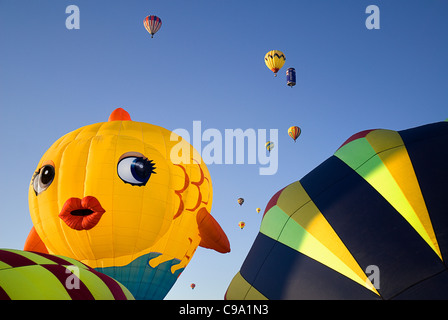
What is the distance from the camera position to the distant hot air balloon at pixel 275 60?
68.2 ft

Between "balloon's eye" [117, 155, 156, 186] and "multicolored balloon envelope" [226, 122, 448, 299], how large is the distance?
5.59 m

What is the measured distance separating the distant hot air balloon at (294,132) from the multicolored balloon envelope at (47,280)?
17679mm

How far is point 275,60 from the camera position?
20.8 m

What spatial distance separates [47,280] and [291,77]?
1929cm

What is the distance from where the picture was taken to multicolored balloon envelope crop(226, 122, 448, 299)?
393cm

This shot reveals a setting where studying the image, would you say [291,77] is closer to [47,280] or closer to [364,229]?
[364,229]

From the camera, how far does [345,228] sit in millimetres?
4312

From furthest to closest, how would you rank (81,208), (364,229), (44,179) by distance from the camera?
(44,179) → (81,208) → (364,229)

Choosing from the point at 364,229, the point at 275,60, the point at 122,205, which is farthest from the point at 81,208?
the point at 275,60

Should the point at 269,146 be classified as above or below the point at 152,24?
below

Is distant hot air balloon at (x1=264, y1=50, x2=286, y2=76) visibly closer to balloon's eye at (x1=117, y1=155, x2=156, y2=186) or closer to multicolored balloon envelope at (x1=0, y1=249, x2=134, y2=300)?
balloon's eye at (x1=117, y1=155, x2=156, y2=186)

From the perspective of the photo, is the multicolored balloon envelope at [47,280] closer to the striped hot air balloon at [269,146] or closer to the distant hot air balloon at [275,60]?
the distant hot air balloon at [275,60]

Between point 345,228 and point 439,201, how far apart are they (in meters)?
0.84
